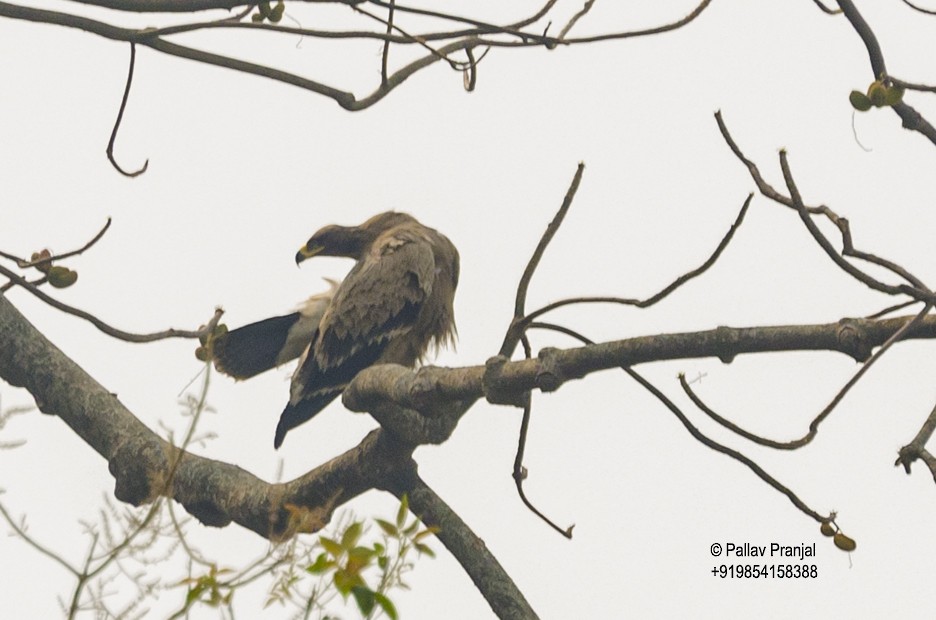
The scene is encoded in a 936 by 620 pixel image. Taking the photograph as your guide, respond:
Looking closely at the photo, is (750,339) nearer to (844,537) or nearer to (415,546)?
(844,537)

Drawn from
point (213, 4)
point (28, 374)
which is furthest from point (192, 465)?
point (213, 4)

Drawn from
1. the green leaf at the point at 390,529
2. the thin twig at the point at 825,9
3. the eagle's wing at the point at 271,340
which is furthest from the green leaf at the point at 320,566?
the eagle's wing at the point at 271,340

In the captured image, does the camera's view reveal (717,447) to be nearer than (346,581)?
No

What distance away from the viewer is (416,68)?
130 inches

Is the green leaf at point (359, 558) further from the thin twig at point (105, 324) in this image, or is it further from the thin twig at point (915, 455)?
the thin twig at point (105, 324)

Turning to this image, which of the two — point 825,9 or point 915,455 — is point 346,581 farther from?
point 825,9

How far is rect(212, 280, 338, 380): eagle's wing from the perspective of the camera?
511 cm

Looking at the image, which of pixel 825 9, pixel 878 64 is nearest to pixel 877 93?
pixel 878 64

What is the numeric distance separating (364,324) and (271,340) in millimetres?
602

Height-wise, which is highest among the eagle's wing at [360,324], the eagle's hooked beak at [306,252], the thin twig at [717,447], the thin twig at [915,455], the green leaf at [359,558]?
the eagle's hooked beak at [306,252]

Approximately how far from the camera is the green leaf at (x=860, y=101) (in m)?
2.58

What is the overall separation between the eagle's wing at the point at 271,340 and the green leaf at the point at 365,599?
330cm

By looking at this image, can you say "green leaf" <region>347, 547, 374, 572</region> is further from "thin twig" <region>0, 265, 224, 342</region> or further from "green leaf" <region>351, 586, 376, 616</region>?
"thin twig" <region>0, 265, 224, 342</region>

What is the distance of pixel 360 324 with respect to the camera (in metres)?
4.71
